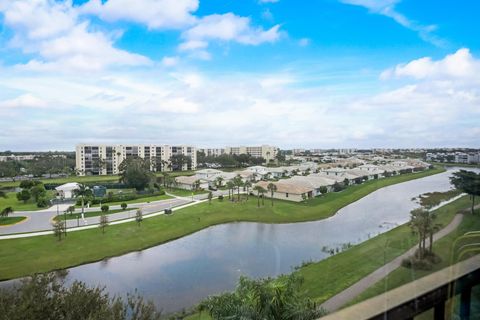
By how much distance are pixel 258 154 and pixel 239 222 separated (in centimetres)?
5254

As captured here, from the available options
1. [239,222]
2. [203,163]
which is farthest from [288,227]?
[203,163]

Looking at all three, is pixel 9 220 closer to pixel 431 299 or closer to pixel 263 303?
pixel 263 303

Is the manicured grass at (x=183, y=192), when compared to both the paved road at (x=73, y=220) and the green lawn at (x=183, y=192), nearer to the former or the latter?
the green lawn at (x=183, y=192)

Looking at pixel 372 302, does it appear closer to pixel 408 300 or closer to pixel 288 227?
pixel 408 300

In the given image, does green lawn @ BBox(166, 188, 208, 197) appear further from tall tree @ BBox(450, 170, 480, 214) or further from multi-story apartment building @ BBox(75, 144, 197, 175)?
tall tree @ BBox(450, 170, 480, 214)

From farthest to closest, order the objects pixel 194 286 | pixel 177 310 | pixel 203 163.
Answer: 1. pixel 203 163
2. pixel 194 286
3. pixel 177 310

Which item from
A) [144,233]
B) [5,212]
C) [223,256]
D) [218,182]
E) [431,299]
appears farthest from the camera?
[218,182]

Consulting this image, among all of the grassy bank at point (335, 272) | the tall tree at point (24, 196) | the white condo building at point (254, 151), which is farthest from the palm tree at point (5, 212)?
the white condo building at point (254, 151)

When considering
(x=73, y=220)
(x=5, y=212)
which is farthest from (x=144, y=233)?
(x=5, y=212)

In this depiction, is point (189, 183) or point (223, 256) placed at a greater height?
point (189, 183)

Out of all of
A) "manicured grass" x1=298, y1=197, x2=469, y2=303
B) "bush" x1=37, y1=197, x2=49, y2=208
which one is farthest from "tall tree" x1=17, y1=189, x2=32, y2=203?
"manicured grass" x1=298, y1=197, x2=469, y2=303

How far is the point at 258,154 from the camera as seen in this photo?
2689 inches

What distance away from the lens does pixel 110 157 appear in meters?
43.6

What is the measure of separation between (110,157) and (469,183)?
45242 millimetres
